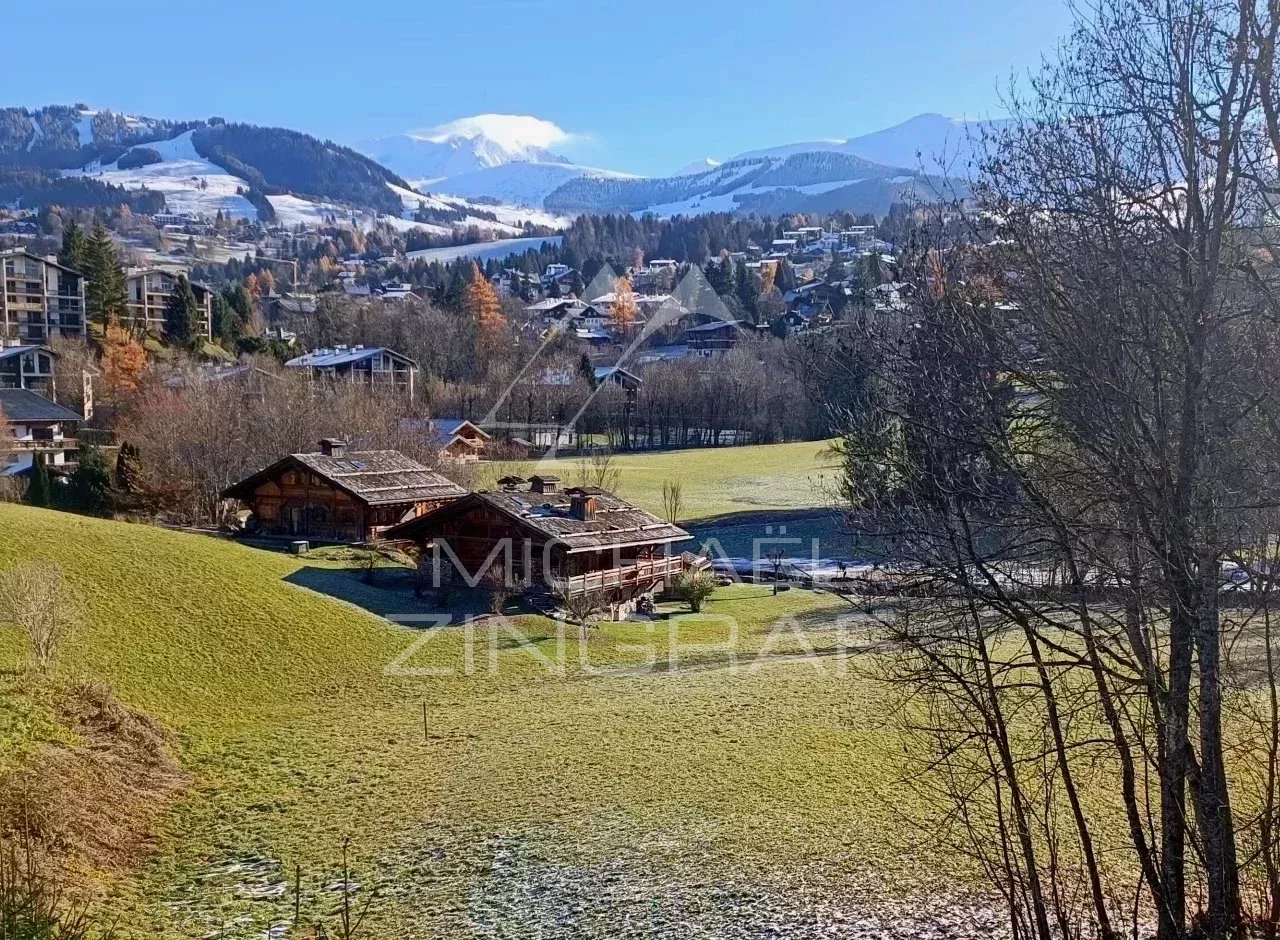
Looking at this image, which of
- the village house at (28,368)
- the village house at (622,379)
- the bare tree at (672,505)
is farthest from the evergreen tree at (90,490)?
the village house at (622,379)

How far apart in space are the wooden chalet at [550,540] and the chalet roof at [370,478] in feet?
11.5

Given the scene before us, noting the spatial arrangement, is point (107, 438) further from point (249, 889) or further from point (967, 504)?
point (967, 504)

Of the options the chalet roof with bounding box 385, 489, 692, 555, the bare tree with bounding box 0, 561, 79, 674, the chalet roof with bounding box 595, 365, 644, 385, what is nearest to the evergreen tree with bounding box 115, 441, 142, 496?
the chalet roof with bounding box 385, 489, 692, 555

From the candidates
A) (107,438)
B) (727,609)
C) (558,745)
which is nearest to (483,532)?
(727,609)

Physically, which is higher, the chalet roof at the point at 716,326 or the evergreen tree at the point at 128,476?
the chalet roof at the point at 716,326

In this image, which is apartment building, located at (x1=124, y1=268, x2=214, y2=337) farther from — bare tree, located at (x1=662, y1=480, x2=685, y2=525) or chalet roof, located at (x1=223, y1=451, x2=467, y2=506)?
chalet roof, located at (x1=223, y1=451, x2=467, y2=506)

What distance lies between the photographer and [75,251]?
271 ft

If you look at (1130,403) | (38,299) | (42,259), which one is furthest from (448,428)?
(1130,403)

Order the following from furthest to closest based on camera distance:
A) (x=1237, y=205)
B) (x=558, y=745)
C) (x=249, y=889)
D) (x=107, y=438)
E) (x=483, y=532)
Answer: (x=107, y=438) < (x=483, y=532) < (x=558, y=745) < (x=249, y=889) < (x=1237, y=205)

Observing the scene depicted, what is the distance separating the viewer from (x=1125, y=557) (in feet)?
25.2

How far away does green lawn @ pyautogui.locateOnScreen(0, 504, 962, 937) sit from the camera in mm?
12453

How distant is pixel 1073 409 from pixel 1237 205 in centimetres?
179

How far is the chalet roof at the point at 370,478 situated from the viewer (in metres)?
37.9

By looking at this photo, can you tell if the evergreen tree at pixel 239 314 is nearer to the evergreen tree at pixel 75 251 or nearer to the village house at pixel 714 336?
the evergreen tree at pixel 75 251
